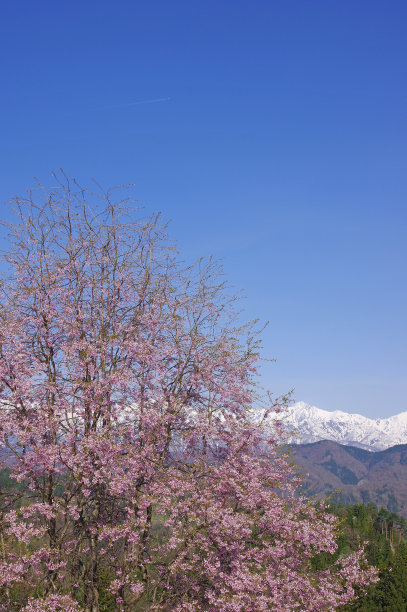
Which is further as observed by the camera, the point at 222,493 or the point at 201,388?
the point at 201,388

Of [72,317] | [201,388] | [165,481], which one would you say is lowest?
[165,481]

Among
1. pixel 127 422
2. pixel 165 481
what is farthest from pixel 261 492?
pixel 127 422

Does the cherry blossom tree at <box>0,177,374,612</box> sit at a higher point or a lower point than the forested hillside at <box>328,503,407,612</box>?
higher

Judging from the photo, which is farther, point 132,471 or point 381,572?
point 381,572

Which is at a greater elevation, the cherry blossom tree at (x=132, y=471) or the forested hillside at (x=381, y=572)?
the cherry blossom tree at (x=132, y=471)

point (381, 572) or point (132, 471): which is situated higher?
point (132, 471)

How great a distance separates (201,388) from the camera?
18.2 m

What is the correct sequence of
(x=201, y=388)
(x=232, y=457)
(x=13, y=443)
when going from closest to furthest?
(x=13, y=443)
(x=232, y=457)
(x=201, y=388)

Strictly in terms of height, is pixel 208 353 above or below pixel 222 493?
above

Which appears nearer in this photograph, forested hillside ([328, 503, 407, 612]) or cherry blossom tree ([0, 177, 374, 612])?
cherry blossom tree ([0, 177, 374, 612])

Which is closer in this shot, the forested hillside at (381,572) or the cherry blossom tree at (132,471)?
the cherry blossom tree at (132,471)

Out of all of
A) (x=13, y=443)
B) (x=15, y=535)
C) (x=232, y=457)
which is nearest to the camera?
(x=15, y=535)

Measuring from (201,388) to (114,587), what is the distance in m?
6.70

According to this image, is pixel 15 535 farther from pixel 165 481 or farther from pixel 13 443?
pixel 165 481
